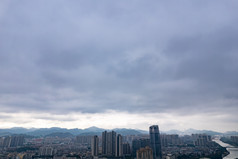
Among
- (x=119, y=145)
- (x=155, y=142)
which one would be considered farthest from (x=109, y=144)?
(x=155, y=142)

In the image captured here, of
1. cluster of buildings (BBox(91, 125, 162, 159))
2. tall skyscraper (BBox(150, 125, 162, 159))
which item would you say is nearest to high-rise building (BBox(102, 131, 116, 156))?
cluster of buildings (BBox(91, 125, 162, 159))

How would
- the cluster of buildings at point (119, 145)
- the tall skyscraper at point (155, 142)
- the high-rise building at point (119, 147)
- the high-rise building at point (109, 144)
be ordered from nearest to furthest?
the tall skyscraper at point (155, 142)
the cluster of buildings at point (119, 145)
the high-rise building at point (119, 147)
the high-rise building at point (109, 144)

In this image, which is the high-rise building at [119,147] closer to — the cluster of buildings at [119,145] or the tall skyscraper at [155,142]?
the cluster of buildings at [119,145]

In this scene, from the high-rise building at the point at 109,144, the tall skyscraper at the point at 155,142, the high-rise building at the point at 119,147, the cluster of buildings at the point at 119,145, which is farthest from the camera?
Answer: the high-rise building at the point at 109,144

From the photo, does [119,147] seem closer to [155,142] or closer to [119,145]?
[119,145]

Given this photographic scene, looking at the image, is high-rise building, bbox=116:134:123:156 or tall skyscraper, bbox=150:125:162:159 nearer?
tall skyscraper, bbox=150:125:162:159

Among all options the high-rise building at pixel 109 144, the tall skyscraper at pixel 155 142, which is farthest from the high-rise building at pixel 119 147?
the tall skyscraper at pixel 155 142

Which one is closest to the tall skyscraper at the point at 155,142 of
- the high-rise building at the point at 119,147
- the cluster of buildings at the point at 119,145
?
the cluster of buildings at the point at 119,145

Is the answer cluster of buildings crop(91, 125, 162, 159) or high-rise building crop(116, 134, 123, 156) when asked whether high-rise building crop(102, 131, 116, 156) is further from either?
high-rise building crop(116, 134, 123, 156)

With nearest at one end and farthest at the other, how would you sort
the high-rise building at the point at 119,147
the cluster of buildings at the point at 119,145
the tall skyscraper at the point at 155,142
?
the tall skyscraper at the point at 155,142 → the cluster of buildings at the point at 119,145 → the high-rise building at the point at 119,147

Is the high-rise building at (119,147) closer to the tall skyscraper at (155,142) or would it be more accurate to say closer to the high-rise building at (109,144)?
the high-rise building at (109,144)

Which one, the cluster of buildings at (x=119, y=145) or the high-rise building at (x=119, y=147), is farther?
the high-rise building at (x=119, y=147)

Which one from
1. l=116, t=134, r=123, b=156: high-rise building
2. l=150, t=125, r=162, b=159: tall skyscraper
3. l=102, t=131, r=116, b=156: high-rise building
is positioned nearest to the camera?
l=150, t=125, r=162, b=159: tall skyscraper
